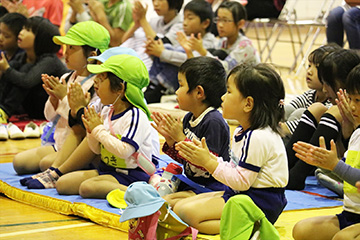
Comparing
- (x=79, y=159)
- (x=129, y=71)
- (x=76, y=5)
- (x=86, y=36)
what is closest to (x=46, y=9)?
(x=76, y=5)

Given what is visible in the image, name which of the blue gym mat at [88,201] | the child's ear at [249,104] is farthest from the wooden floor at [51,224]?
the child's ear at [249,104]

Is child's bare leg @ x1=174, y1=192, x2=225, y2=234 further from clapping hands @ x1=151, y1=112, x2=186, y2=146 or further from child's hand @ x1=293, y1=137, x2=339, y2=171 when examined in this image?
child's hand @ x1=293, y1=137, x2=339, y2=171

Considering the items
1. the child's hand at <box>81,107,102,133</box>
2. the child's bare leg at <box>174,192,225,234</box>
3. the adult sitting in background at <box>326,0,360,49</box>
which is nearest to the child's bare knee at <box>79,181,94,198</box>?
the child's hand at <box>81,107,102,133</box>

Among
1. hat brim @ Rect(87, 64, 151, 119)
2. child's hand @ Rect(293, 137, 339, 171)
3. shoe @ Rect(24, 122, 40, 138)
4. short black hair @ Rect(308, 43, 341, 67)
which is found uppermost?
child's hand @ Rect(293, 137, 339, 171)

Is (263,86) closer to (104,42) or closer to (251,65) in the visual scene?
(251,65)

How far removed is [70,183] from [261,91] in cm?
117

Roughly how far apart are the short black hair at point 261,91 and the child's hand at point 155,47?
2985 mm

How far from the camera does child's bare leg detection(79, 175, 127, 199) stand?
299 cm

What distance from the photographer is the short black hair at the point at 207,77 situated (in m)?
2.79

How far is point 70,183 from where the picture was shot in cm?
312

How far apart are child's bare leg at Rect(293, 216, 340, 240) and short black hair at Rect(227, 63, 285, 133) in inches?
14.6

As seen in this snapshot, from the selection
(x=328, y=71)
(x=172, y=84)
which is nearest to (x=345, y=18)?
(x=172, y=84)

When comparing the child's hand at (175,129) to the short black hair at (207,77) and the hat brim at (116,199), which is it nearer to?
the short black hair at (207,77)

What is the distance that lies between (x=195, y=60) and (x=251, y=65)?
411mm
